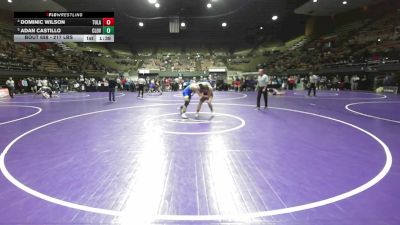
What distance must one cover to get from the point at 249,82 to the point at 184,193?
85.0 feet

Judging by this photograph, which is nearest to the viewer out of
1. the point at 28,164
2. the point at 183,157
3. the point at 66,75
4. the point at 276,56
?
the point at 28,164

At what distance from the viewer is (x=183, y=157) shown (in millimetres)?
5070

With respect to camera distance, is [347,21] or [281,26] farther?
[281,26]

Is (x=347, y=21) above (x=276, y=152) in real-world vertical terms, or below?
above

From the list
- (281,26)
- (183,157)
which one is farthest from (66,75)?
(183,157)

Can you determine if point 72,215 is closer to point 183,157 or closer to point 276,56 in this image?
point 183,157

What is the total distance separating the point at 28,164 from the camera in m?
4.70

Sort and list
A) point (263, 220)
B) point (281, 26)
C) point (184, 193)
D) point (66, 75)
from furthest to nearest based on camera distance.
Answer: point (281, 26)
point (66, 75)
point (184, 193)
point (263, 220)

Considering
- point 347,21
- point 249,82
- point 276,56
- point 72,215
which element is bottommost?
point 72,215

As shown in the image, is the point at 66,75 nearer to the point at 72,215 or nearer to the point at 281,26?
the point at 281,26

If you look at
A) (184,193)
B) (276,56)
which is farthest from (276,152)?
(276,56)
